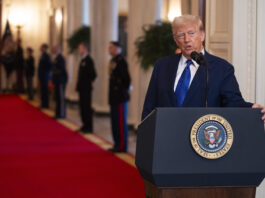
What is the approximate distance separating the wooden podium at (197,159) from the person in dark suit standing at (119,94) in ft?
19.1

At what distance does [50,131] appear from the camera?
37.6ft

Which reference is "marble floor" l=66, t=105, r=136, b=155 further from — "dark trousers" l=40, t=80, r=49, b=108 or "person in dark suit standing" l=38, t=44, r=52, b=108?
"person in dark suit standing" l=38, t=44, r=52, b=108

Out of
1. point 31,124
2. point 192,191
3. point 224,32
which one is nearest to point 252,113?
point 192,191

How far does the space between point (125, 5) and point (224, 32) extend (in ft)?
51.0

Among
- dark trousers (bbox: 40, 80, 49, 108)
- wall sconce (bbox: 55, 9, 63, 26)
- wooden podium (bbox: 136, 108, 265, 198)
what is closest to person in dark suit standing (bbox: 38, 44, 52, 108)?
dark trousers (bbox: 40, 80, 49, 108)

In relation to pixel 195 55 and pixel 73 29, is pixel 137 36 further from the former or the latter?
pixel 195 55

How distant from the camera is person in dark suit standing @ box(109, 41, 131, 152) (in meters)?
8.59

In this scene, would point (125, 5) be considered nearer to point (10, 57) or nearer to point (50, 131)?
point (10, 57)

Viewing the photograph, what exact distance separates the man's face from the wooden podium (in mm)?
601

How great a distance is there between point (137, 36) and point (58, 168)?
→ 14.1 feet

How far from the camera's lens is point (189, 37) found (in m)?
3.12

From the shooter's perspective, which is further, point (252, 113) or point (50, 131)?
point (50, 131)

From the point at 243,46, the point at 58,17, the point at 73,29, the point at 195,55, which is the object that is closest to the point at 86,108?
the point at 73,29

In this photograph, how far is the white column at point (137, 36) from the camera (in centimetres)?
1043
